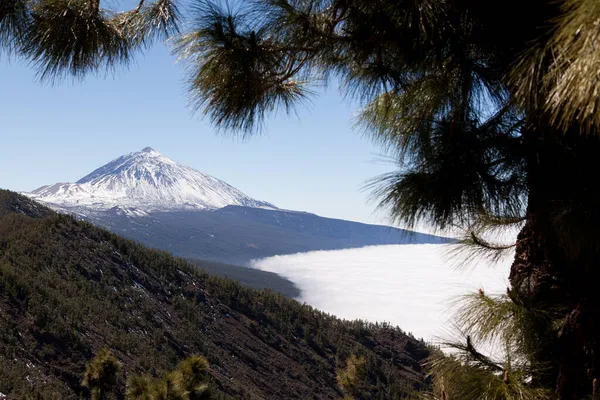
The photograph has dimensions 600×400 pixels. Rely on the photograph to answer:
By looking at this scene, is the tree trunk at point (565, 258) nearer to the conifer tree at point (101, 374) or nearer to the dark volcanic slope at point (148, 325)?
the conifer tree at point (101, 374)

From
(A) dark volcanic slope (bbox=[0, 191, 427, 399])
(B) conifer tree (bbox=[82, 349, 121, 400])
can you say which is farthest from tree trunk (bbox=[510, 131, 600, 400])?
(A) dark volcanic slope (bbox=[0, 191, 427, 399])

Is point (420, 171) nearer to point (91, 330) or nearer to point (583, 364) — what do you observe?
point (583, 364)

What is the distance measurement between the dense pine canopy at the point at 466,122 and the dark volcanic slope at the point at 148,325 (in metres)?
67.1

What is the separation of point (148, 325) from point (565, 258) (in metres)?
110

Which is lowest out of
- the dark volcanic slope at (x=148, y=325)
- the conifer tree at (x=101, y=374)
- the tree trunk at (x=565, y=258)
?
the dark volcanic slope at (x=148, y=325)

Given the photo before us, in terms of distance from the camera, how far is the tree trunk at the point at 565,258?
2668 millimetres

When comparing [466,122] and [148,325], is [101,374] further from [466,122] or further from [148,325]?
[148,325]

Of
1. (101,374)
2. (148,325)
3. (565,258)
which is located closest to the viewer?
(565,258)

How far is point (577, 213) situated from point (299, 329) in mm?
131862

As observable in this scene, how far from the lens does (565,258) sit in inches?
114

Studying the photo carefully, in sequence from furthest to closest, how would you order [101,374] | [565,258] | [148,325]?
[148,325] < [101,374] < [565,258]

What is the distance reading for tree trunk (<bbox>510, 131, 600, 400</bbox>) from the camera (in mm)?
2668

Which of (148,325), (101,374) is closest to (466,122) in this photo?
(101,374)

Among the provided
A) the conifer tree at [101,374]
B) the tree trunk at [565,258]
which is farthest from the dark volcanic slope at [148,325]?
the tree trunk at [565,258]
